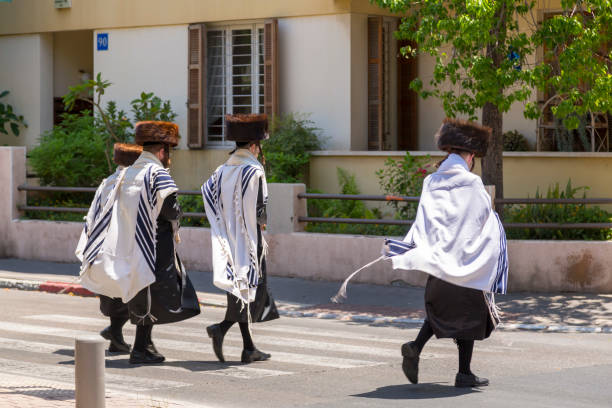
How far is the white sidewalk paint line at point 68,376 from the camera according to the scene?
334 inches

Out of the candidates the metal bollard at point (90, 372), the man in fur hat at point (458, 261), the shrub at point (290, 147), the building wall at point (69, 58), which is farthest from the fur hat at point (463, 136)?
the building wall at point (69, 58)

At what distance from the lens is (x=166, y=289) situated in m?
9.52

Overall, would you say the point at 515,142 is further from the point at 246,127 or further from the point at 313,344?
the point at 246,127

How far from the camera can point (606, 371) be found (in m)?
9.16

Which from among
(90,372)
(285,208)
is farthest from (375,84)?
(90,372)

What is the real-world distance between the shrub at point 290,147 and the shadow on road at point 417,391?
9430mm

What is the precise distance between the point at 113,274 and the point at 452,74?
555 cm

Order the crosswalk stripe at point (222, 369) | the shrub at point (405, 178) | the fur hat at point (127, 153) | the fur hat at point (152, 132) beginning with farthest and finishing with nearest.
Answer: the shrub at point (405, 178), the fur hat at point (127, 153), the fur hat at point (152, 132), the crosswalk stripe at point (222, 369)

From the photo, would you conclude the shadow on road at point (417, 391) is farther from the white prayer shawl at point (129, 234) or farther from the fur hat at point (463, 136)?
the white prayer shawl at point (129, 234)

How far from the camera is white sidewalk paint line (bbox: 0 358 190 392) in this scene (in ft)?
27.9

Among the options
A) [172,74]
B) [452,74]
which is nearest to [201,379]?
[452,74]

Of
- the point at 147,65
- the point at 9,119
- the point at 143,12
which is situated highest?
the point at 143,12

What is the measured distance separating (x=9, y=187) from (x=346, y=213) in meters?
5.36

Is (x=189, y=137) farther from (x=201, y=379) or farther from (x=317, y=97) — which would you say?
(x=201, y=379)
